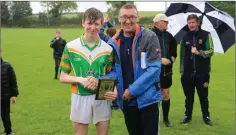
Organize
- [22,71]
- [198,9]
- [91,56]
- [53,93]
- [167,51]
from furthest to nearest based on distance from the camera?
[22,71] < [53,93] < [198,9] < [167,51] < [91,56]

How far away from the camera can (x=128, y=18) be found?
3656mm

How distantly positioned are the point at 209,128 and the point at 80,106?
3924 millimetres

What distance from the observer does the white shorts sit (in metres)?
3.63

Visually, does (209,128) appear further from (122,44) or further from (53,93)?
(53,93)

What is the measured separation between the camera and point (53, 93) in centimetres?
1055

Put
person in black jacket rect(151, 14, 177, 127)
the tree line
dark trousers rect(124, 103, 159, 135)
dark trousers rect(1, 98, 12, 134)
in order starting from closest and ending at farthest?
dark trousers rect(124, 103, 159, 135)
dark trousers rect(1, 98, 12, 134)
person in black jacket rect(151, 14, 177, 127)
the tree line

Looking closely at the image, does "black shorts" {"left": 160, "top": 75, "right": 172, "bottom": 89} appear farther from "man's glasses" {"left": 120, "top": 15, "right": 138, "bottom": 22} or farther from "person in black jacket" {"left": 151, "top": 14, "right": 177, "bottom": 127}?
"man's glasses" {"left": 120, "top": 15, "right": 138, "bottom": 22}

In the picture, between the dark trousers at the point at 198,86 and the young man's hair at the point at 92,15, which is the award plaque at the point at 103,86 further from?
the dark trousers at the point at 198,86

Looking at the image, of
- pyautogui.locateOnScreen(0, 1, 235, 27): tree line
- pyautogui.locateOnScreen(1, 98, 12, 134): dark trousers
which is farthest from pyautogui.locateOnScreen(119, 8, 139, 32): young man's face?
pyautogui.locateOnScreen(0, 1, 235, 27): tree line

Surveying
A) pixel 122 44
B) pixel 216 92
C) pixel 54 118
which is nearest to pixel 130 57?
pixel 122 44

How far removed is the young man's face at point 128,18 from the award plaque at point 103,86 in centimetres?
61

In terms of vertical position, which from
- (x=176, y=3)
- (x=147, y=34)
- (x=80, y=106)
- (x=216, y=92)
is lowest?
(x=216, y=92)

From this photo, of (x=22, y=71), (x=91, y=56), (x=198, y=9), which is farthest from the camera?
(x=22, y=71)

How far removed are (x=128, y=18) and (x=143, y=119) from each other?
43.7 inches
